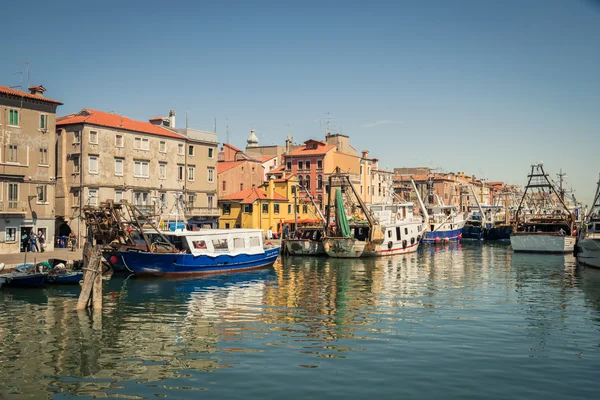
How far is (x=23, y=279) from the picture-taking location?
119 ft

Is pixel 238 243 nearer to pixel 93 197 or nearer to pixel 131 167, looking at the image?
pixel 93 197

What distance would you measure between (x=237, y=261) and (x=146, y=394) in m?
31.6

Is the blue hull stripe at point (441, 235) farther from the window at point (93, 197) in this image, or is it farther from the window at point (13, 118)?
the window at point (13, 118)

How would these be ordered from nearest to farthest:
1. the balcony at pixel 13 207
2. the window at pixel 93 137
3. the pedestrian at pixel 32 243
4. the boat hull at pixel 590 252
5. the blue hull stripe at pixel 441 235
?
the balcony at pixel 13 207 < the pedestrian at pixel 32 243 < the boat hull at pixel 590 252 < the window at pixel 93 137 < the blue hull stripe at pixel 441 235

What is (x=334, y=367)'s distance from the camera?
795 inches

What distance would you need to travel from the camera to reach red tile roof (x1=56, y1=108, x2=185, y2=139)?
196 feet

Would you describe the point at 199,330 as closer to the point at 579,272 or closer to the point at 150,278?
the point at 150,278

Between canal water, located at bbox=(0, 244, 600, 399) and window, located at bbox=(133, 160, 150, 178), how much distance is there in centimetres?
2431

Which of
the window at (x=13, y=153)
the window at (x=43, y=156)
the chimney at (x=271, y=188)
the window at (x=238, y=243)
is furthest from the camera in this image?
the chimney at (x=271, y=188)

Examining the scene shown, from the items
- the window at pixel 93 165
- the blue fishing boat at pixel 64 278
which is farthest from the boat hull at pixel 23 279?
the window at pixel 93 165

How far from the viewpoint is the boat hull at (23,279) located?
119 feet

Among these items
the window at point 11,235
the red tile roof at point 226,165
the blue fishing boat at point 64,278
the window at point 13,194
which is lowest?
the blue fishing boat at point 64,278

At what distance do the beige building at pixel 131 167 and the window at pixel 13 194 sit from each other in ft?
28.1

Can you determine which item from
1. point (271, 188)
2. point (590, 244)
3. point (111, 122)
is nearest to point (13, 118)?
point (111, 122)
